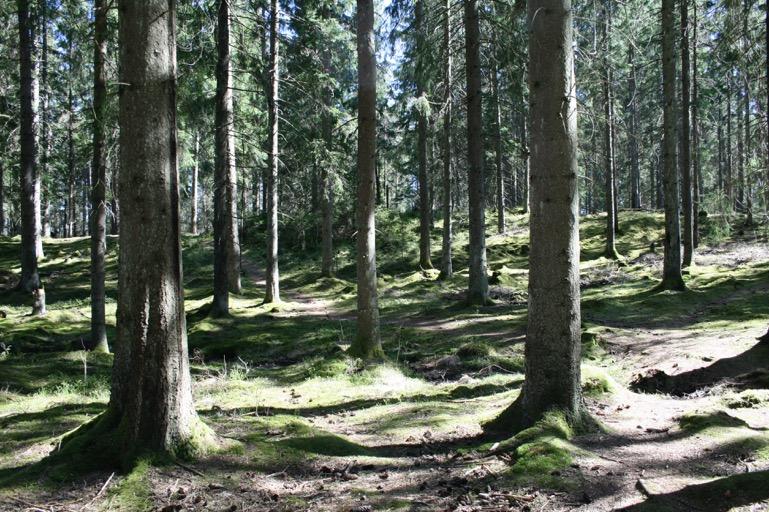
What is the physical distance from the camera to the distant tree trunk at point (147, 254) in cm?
430

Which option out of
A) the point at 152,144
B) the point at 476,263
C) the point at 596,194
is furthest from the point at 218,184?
the point at 596,194

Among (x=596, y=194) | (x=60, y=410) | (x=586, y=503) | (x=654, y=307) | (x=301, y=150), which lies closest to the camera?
(x=586, y=503)

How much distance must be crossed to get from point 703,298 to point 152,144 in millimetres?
15293

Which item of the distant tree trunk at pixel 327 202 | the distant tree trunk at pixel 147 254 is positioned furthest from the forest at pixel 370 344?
the distant tree trunk at pixel 327 202

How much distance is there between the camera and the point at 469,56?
15.1m

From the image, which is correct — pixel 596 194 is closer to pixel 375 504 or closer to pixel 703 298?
pixel 703 298

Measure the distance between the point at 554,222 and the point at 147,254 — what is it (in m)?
3.47

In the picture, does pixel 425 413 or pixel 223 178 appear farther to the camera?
pixel 223 178

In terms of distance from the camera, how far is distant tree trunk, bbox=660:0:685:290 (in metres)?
15.5

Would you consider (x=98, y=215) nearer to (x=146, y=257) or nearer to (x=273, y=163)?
(x=146, y=257)

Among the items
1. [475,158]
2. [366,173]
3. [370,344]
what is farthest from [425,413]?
[475,158]

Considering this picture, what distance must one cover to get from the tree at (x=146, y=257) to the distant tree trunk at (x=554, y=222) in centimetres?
314

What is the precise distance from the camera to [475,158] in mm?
15508

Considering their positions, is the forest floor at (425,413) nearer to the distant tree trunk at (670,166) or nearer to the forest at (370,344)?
the forest at (370,344)
